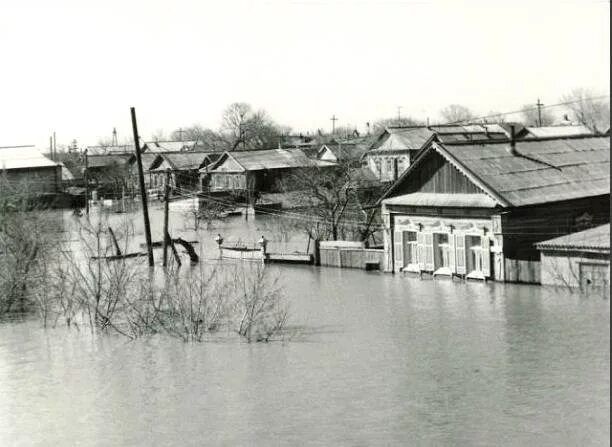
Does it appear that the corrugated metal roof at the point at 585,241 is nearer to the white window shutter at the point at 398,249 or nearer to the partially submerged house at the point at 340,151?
the white window shutter at the point at 398,249

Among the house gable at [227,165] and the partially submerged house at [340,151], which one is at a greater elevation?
the partially submerged house at [340,151]

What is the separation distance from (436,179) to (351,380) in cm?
979

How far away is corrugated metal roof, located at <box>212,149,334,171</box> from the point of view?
5184 centimetres

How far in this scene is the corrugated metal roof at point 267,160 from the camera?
5184cm

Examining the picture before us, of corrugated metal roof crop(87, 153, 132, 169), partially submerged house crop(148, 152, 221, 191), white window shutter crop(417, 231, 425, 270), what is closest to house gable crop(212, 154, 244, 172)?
partially submerged house crop(148, 152, 221, 191)

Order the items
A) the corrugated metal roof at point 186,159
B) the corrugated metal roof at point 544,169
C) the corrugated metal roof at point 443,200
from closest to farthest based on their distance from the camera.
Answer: the corrugated metal roof at point 544,169
the corrugated metal roof at point 443,200
the corrugated metal roof at point 186,159

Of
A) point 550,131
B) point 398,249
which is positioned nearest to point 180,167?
point 550,131

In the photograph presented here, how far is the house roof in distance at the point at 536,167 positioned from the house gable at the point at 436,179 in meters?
0.32

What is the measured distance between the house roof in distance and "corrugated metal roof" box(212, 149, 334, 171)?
30.8 m

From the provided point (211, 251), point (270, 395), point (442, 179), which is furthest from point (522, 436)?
point (211, 251)

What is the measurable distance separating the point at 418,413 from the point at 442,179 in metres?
10.9

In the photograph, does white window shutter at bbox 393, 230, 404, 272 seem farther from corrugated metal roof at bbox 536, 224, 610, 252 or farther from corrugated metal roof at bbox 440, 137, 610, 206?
corrugated metal roof at bbox 536, 224, 610, 252

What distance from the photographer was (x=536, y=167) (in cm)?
1836

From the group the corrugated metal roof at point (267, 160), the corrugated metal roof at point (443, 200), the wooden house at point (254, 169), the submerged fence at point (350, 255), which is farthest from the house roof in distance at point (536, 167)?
the corrugated metal roof at point (267, 160)
